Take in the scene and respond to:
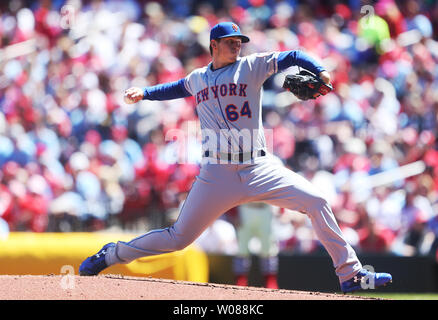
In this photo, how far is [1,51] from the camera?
13.1 m

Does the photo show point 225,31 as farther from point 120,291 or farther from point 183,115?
point 183,115

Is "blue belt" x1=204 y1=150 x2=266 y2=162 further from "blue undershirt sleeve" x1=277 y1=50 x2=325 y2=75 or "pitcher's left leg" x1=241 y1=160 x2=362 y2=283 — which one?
"blue undershirt sleeve" x1=277 y1=50 x2=325 y2=75

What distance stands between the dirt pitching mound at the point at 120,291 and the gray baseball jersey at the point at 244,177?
37 centimetres

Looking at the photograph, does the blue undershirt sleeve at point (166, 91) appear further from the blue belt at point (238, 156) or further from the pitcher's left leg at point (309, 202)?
the pitcher's left leg at point (309, 202)

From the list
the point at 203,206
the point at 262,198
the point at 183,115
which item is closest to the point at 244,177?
the point at 262,198

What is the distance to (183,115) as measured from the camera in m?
11.5

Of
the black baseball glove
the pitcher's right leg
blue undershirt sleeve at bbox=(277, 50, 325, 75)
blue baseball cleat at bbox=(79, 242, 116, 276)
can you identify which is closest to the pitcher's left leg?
the pitcher's right leg

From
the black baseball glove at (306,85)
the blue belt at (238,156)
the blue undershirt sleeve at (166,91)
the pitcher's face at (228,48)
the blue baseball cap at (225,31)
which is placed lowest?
the blue belt at (238,156)

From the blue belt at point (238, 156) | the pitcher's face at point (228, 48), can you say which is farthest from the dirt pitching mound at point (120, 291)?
the pitcher's face at point (228, 48)

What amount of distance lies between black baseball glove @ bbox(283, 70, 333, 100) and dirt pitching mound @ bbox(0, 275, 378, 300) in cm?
145

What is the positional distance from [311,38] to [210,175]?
816cm

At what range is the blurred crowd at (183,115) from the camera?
32.9 feet
